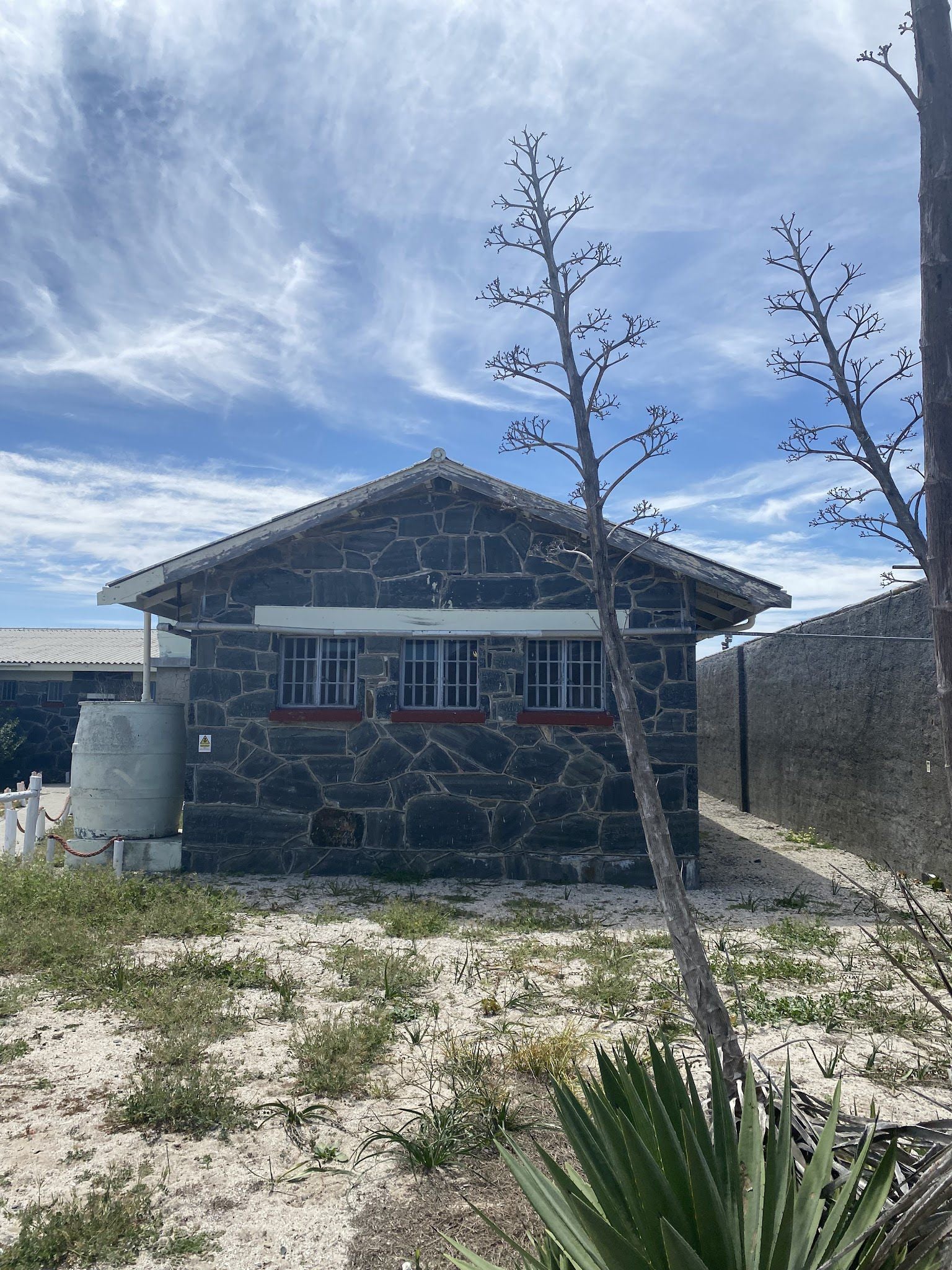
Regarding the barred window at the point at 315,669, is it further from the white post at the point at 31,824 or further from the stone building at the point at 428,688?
the white post at the point at 31,824

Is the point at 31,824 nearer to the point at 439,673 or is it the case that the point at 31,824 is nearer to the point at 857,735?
the point at 439,673

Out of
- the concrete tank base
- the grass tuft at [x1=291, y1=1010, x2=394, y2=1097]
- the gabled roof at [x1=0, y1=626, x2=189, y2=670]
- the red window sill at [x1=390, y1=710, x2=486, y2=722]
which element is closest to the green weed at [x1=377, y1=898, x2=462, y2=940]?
the grass tuft at [x1=291, y1=1010, x2=394, y2=1097]

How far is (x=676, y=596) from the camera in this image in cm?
917

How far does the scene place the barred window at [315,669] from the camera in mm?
9609

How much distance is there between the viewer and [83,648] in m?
19.9

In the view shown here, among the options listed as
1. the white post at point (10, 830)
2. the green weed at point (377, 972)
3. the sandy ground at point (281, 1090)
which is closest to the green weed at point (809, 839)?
the sandy ground at point (281, 1090)

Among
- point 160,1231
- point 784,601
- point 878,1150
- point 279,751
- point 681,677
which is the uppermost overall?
point 784,601

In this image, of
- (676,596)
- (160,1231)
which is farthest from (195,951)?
(676,596)

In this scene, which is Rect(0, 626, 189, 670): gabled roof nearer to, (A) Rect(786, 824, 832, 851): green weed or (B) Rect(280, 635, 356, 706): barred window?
(B) Rect(280, 635, 356, 706): barred window

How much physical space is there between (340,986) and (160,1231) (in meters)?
2.63

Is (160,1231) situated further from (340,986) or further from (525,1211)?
(340,986)

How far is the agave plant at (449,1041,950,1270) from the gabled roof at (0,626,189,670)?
16.4 metres

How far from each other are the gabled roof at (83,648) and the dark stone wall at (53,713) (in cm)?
35

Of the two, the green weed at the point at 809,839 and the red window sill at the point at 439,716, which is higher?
the red window sill at the point at 439,716
